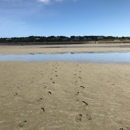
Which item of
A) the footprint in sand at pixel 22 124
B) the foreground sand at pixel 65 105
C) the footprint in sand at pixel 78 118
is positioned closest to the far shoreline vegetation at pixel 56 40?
the foreground sand at pixel 65 105

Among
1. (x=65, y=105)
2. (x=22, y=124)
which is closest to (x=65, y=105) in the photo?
(x=65, y=105)

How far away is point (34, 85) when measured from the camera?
9391mm

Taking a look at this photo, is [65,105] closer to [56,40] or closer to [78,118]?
[78,118]

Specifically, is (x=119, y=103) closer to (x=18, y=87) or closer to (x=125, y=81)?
(x=125, y=81)

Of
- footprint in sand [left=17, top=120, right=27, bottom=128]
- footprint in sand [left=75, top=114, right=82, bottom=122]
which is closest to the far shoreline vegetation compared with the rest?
footprint in sand [left=75, top=114, right=82, bottom=122]

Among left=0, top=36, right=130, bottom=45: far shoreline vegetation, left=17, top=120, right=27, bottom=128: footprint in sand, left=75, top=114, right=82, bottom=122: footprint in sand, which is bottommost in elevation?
left=17, top=120, right=27, bottom=128: footprint in sand

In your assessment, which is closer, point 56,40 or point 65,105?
point 65,105

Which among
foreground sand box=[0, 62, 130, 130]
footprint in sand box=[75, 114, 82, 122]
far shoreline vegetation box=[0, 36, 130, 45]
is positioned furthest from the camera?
far shoreline vegetation box=[0, 36, 130, 45]

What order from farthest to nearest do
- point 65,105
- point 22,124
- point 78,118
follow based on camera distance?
point 65,105
point 78,118
point 22,124

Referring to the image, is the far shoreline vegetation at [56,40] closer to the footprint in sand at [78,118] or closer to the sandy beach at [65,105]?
the sandy beach at [65,105]

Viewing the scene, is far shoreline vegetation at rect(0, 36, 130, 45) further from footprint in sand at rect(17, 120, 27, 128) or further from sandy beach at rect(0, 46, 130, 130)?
footprint in sand at rect(17, 120, 27, 128)

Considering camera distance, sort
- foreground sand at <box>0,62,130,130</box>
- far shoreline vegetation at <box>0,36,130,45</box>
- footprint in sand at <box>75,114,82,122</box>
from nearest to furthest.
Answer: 1. foreground sand at <box>0,62,130,130</box>
2. footprint in sand at <box>75,114,82,122</box>
3. far shoreline vegetation at <box>0,36,130,45</box>

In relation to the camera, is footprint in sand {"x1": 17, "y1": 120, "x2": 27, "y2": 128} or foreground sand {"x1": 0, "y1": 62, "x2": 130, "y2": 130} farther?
foreground sand {"x1": 0, "y1": 62, "x2": 130, "y2": 130}

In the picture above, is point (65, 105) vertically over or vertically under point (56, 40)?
under
